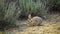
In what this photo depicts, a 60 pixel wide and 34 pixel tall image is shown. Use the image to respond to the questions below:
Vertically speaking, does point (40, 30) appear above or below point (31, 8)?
below

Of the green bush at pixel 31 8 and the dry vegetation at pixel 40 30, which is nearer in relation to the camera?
the dry vegetation at pixel 40 30

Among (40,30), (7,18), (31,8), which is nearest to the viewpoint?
(40,30)

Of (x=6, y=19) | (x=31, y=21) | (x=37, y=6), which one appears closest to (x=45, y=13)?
(x=37, y=6)

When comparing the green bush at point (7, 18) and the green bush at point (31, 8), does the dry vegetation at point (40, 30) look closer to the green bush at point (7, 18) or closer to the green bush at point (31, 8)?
the green bush at point (7, 18)

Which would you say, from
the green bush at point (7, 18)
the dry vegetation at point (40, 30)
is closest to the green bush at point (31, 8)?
the green bush at point (7, 18)

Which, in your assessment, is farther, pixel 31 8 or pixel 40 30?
pixel 31 8

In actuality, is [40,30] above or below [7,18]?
below

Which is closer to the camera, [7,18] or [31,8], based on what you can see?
[7,18]

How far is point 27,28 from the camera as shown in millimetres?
5074

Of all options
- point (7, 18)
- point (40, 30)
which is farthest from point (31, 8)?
point (40, 30)

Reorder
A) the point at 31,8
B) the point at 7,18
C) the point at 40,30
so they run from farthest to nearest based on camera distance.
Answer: the point at 31,8
the point at 7,18
the point at 40,30

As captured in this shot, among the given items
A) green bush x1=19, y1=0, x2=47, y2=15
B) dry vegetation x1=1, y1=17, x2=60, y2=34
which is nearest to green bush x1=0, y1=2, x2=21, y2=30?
dry vegetation x1=1, y1=17, x2=60, y2=34

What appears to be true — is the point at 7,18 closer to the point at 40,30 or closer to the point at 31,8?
the point at 40,30

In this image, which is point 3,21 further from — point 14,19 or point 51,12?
point 51,12
